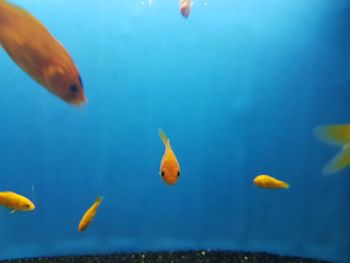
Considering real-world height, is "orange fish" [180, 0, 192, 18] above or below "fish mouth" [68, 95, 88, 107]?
above

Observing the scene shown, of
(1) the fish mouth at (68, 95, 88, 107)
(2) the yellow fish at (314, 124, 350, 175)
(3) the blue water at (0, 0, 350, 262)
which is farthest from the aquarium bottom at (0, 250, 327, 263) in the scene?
(2) the yellow fish at (314, 124, 350, 175)

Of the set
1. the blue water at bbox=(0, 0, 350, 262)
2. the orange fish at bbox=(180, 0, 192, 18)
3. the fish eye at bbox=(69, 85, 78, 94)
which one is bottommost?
the fish eye at bbox=(69, 85, 78, 94)

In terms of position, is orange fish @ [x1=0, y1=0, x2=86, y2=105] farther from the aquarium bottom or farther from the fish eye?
the aquarium bottom

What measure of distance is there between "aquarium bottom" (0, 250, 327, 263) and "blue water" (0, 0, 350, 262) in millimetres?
97

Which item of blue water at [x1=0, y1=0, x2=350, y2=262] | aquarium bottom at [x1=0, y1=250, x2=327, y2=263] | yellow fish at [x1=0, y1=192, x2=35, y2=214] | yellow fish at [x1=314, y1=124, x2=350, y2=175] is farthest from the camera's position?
aquarium bottom at [x1=0, y1=250, x2=327, y2=263]

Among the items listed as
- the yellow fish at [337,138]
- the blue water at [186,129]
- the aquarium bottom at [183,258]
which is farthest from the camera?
the aquarium bottom at [183,258]

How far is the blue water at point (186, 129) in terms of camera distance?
12.1 feet

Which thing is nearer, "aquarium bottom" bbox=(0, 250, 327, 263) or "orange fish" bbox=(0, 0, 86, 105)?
"orange fish" bbox=(0, 0, 86, 105)

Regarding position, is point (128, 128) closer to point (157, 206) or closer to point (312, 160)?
point (157, 206)

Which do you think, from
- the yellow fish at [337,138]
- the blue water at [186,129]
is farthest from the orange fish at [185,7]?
the yellow fish at [337,138]

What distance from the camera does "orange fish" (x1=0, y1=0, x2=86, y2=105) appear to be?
1.33 metres

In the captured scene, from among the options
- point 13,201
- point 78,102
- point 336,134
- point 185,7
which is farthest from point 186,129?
point 336,134

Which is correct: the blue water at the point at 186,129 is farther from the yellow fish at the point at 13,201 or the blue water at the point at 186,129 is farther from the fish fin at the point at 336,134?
the fish fin at the point at 336,134

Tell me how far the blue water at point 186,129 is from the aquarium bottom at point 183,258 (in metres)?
0.10
